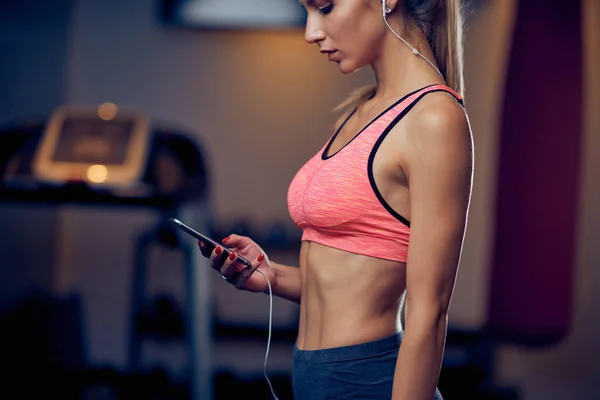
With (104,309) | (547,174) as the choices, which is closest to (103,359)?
(104,309)

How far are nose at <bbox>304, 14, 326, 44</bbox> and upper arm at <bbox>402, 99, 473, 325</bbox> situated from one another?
0.25m

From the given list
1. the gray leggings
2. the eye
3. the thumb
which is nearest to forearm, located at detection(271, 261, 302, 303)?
the thumb

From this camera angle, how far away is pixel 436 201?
1.01 m

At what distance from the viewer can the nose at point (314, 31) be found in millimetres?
1176

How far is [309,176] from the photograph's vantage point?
3.92 feet

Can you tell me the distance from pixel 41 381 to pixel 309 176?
2.80 metres

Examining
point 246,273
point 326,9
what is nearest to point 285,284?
point 246,273

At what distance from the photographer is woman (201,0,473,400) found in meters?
1.02

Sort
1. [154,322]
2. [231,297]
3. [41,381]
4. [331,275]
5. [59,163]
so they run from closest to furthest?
[331,275] → [59,163] → [41,381] → [154,322] → [231,297]

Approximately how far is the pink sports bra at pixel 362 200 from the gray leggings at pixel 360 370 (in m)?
0.15

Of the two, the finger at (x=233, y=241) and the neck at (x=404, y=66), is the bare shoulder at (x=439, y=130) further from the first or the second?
the finger at (x=233, y=241)

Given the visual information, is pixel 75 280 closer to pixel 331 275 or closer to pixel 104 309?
pixel 104 309

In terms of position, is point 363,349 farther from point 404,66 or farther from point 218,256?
point 404,66

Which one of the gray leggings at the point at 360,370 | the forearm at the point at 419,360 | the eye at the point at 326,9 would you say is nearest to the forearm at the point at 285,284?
the gray leggings at the point at 360,370
